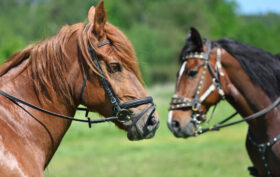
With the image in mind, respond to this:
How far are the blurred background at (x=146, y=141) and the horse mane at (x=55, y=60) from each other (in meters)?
0.24

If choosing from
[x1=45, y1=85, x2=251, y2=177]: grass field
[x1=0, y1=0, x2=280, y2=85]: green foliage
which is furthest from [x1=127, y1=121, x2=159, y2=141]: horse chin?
[x1=0, y1=0, x2=280, y2=85]: green foliage

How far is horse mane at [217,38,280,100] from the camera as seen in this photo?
4.65 m

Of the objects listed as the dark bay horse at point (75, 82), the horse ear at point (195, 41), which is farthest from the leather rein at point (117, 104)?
the horse ear at point (195, 41)

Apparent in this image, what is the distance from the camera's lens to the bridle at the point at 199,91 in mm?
4781

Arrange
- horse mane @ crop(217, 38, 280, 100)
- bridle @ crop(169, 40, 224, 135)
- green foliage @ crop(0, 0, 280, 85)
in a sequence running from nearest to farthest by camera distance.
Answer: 1. horse mane @ crop(217, 38, 280, 100)
2. bridle @ crop(169, 40, 224, 135)
3. green foliage @ crop(0, 0, 280, 85)

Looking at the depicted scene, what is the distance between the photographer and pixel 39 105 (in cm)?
309

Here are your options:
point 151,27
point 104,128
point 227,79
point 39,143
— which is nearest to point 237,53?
point 227,79

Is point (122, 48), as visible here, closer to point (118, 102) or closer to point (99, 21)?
point (99, 21)

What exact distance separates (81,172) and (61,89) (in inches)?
265

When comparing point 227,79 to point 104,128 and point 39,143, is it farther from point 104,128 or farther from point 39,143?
point 104,128

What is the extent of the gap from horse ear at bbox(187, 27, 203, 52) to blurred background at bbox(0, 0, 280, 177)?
0.77 m

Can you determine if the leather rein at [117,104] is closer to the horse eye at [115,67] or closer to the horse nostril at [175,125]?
the horse eye at [115,67]

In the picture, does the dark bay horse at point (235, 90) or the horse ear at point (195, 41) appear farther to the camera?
the horse ear at point (195, 41)

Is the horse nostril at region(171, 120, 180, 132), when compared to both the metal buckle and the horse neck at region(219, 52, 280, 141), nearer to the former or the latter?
the horse neck at region(219, 52, 280, 141)
